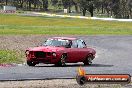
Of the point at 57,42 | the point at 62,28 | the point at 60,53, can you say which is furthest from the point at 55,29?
the point at 60,53

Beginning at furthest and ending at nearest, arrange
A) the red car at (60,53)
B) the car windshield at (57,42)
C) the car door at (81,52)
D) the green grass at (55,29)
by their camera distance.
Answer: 1. the green grass at (55,29)
2. the car door at (81,52)
3. the car windshield at (57,42)
4. the red car at (60,53)

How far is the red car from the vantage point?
68.1 ft

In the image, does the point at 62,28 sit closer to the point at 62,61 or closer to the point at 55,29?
the point at 55,29

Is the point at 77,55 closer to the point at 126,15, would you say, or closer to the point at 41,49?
the point at 41,49

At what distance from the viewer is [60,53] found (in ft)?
68.6

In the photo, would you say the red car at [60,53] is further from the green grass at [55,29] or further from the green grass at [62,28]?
the green grass at [62,28]

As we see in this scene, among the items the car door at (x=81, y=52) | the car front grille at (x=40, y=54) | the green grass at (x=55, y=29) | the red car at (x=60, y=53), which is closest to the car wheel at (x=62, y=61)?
the red car at (x=60, y=53)

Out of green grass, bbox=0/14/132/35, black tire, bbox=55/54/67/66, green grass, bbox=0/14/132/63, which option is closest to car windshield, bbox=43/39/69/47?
black tire, bbox=55/54/67/66

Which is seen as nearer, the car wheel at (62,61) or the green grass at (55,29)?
the car wheel at (62,61)

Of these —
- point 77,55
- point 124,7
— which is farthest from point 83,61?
point 124,7

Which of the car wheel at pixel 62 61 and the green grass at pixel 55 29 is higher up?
the car wheel at pixel 62 61

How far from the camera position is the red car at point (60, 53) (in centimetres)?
2075

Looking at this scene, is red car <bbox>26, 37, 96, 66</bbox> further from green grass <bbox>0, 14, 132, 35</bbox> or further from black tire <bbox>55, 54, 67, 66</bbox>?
green grass <bbox>0, 14, 132, 35</bbox>

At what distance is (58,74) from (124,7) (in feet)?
510
